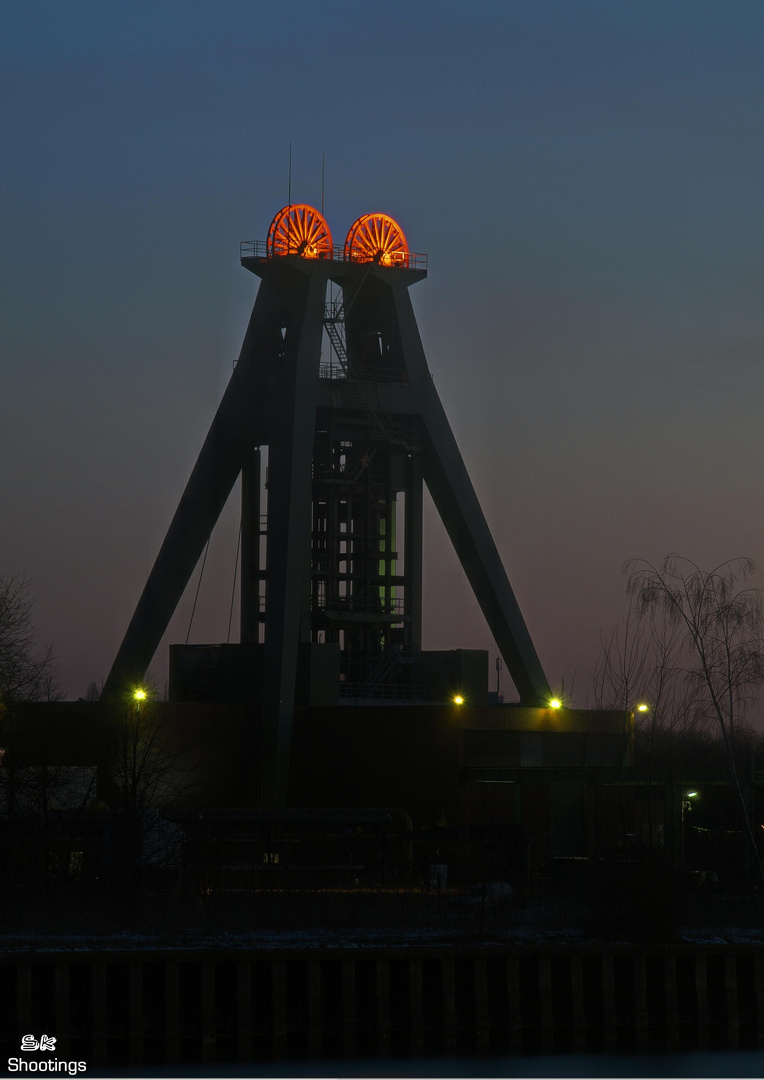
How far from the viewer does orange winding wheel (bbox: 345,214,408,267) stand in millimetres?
67062

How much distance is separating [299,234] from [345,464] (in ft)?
34.1

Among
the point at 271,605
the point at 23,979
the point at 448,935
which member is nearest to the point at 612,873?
the point at 448,935

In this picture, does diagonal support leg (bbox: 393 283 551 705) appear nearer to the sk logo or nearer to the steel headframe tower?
the steel headframe tower

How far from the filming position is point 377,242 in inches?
2657

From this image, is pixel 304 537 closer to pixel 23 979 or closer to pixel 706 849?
pixel 706 849

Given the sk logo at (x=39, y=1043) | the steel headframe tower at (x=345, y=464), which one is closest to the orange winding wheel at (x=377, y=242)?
the steel headframe tower at (x=345, y=464)

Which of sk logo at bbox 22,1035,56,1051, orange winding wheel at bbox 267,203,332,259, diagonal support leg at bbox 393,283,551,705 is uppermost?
orange winding wheel at bbox 267,203,332,259

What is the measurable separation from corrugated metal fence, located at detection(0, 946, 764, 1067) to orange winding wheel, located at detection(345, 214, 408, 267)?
43926 millimetres

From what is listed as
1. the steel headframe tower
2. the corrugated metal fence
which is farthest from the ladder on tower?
the corrugated metal fence

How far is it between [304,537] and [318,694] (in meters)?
6.51

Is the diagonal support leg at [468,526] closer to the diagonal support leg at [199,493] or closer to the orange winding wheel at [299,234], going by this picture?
the orange winding wheel at [299,234]

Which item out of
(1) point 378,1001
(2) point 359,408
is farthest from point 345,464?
(1) point 378,1001

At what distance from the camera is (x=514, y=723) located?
58562 millimetres

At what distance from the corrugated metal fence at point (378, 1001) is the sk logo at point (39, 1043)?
113 millimetres
